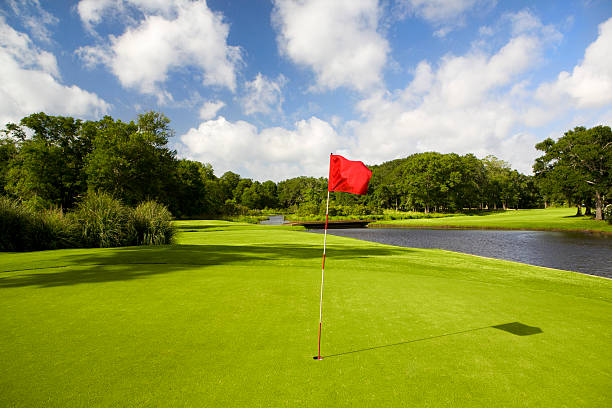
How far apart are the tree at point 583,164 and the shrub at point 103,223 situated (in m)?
49.2

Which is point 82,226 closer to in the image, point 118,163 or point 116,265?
point 116,265

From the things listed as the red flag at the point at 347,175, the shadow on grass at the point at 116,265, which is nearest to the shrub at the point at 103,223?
the shadow on grass at the point at 116,265

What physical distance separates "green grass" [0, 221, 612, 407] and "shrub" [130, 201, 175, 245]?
27.1ft

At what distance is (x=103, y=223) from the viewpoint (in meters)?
14.2

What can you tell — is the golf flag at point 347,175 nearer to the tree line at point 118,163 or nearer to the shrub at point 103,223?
the shrub at point 103,223

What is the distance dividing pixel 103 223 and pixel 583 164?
5305 centimetres

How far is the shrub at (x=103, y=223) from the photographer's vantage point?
13906 millimetres

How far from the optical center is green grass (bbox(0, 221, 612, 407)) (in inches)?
106

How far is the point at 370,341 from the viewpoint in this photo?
12.5ft

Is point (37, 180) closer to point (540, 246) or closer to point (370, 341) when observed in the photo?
point (370, 341)

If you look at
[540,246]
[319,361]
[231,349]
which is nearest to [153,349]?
[231,349]

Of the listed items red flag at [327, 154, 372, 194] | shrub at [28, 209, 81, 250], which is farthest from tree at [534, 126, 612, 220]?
shrub at [28, 209, 81, 250]

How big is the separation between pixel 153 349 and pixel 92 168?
35.3 metres

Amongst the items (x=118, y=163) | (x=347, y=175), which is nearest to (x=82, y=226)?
(x=347, y=175)
